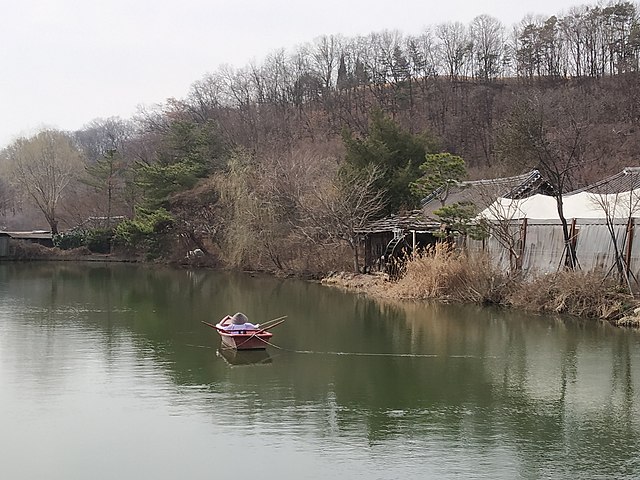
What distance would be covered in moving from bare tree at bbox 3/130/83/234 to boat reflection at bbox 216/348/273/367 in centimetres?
3556

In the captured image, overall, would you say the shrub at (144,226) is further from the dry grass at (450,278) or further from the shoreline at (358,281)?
the dry grass at (450,278)

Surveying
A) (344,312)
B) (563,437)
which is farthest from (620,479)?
(344,312)

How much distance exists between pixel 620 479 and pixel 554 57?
47.1m

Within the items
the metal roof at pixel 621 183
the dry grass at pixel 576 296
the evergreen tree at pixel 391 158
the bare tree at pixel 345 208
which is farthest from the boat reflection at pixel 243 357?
the evergreen tree at pixel 391 158

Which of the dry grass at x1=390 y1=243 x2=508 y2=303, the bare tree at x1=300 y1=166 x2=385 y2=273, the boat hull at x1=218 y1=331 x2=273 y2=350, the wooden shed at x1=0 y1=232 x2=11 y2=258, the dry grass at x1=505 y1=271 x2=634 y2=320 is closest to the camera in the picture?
the boat hull at x1=218 y1=331 x2=273 y2=350

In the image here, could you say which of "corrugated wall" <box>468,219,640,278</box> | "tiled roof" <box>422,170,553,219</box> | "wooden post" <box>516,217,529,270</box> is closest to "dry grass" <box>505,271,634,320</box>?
"corrugated wall" <box>468,219,640,278</box>

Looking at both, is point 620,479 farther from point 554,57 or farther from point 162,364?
point 554,57

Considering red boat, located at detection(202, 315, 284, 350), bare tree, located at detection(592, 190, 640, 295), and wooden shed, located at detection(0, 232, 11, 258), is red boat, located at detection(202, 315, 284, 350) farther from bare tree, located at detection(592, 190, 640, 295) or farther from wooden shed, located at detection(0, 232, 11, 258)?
wooden shed, located at detection(0, 232, 11, 258)

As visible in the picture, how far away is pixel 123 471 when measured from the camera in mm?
A: 7234

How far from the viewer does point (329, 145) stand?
42.9m

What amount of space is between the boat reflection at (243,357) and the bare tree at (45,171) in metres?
35.6

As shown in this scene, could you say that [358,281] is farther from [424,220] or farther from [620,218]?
[620,218]

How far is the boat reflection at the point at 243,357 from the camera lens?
12.4 m

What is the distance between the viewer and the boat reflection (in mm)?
12430
